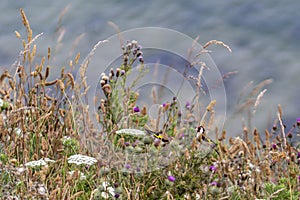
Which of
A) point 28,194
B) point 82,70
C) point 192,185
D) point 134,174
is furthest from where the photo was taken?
point 82,70

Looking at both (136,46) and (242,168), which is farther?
(136,46)

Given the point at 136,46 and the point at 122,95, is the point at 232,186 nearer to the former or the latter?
the point at 122,95

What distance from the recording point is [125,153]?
3875mm

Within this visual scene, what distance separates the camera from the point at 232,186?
367 centimetres

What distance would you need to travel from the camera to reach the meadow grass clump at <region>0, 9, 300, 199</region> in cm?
347

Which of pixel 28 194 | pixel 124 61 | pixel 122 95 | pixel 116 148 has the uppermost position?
pixel 124 61

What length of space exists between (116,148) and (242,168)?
934mm

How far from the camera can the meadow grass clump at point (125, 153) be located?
347 cm

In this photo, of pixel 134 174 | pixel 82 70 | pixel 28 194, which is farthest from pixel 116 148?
pixel 28 194

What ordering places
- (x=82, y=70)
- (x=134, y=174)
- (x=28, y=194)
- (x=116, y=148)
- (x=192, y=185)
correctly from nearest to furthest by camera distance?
(x=28, y=194), (x=192, y=185), (x=134, y=174), (x=116, y=148), (x=82, y=70)

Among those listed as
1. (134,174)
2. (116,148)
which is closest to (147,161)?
(134,174)

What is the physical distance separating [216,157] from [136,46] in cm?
112

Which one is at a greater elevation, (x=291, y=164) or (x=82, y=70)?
(x=82, y=70)

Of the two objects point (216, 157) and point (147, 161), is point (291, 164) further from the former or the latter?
point (147, 161)
